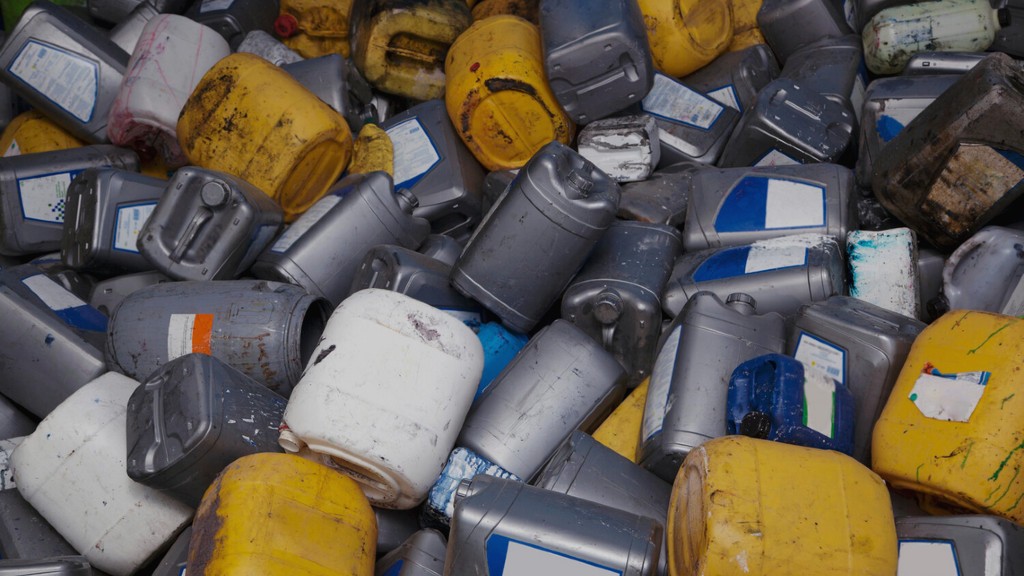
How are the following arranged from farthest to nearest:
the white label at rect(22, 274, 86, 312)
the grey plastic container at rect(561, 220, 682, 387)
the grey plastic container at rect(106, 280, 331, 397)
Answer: the white label at rect(22, 274, 86, 312) < the grey plastic container at rect(561, 220, 682, 387) < the grey plastic container at rect(106, 280, 331, 397)

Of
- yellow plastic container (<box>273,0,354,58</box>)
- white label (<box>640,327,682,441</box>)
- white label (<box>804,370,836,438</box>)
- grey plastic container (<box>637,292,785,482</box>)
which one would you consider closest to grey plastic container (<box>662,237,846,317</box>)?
grey plastic container (<box>637,292,785,482</box>)

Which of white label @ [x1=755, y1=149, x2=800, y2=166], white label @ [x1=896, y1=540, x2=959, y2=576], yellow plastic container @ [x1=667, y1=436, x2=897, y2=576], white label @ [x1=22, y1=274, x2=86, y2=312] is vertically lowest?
white label @ [x1=22, y1=274, x2=86, y2=312]

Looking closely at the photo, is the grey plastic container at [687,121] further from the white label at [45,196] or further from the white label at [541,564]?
the white label at [45,196]

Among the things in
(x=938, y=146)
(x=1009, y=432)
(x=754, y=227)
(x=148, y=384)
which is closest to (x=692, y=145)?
(x=754, y=227)

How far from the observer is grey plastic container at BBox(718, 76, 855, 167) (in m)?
2.92

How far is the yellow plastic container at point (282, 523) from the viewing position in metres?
1.72

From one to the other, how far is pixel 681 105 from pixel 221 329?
165 cm

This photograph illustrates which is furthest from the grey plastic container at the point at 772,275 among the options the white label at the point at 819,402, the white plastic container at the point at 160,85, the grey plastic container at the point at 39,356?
the white plastic container at the point at 160,85

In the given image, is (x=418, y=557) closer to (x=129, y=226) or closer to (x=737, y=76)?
(x=129, y=226)

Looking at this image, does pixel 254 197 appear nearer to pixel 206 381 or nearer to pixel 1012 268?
pixel 206 381

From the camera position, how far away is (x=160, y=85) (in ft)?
10.3

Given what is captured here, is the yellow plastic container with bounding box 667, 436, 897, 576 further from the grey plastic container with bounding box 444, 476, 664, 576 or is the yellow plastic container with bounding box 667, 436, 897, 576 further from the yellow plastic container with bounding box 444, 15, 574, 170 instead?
the yellow plastic container with bounding box 444, 15, 574, 170

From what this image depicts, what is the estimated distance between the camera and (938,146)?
2.46 meters

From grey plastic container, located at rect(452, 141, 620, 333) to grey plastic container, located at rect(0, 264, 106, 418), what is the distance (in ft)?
3.17
